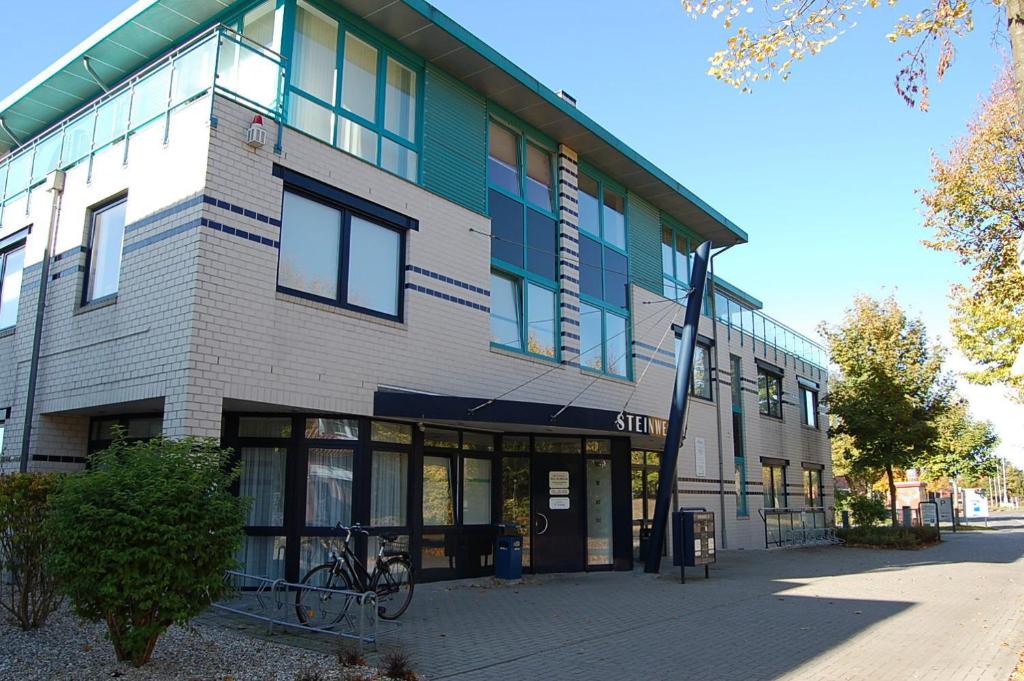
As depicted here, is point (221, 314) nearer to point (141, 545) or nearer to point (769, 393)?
point (141, 545)

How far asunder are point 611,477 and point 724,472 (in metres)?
7.49

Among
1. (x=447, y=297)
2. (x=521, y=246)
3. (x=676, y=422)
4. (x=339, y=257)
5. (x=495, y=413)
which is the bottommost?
(x=495, y=413)

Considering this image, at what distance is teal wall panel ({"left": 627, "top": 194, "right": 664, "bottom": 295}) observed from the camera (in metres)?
19.0

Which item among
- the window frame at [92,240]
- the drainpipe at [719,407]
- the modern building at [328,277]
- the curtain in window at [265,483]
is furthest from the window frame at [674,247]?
the window frame at [92,240]

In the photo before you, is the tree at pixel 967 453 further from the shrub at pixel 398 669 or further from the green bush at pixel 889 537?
the shrub at pixel 398 669

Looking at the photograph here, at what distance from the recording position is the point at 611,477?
16188mm

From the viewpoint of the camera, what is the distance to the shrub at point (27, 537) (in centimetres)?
785

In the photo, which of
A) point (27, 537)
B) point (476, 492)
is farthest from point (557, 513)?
point (27, 537)

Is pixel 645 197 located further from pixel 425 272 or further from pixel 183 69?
pixel 183 69

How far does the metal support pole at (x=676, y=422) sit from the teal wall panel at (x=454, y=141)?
487 cm

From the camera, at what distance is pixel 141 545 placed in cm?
655

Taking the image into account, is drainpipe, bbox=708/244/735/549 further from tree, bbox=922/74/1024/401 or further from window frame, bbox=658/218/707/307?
tree, bbox=922/74/1024/401

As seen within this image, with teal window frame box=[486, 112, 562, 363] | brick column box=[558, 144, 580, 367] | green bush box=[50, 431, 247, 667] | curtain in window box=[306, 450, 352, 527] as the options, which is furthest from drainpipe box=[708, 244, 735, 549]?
green bush box=[50, 431, 247, 667]

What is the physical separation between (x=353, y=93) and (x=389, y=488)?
6151 millimetres
